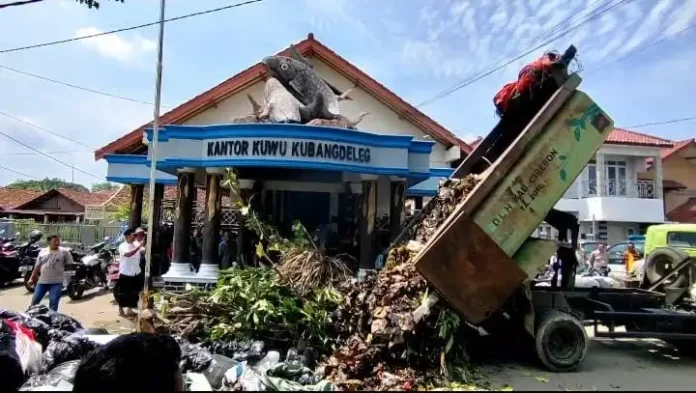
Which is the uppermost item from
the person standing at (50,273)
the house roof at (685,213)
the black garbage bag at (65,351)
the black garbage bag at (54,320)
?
the house roof at (685,213)

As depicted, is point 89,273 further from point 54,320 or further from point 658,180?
point 658,180

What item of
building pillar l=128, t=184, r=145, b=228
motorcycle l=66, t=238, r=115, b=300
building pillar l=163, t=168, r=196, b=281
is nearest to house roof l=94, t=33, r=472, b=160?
building pillar l=128, t=184, r=145, b=228

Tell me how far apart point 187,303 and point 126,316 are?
287 centimetres

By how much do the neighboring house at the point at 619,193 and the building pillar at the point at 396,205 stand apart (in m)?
18.3

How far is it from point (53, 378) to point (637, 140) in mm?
29401

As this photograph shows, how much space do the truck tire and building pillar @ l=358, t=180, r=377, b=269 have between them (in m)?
4.40

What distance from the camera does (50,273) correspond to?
7.66m

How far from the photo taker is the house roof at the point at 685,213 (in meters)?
28.8

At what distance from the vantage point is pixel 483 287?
5.02m

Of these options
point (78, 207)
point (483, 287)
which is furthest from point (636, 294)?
point (78, 207)

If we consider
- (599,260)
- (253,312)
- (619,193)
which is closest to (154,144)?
(253,312)

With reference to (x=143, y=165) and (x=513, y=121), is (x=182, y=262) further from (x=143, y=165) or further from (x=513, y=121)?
(x=513, y=121)

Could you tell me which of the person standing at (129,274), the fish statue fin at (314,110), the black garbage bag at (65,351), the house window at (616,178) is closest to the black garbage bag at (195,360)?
the black garbage bag at (65,351)

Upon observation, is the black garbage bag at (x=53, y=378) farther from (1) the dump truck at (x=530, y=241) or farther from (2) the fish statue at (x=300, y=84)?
(2) the fish statue at (x=300, y=84)
